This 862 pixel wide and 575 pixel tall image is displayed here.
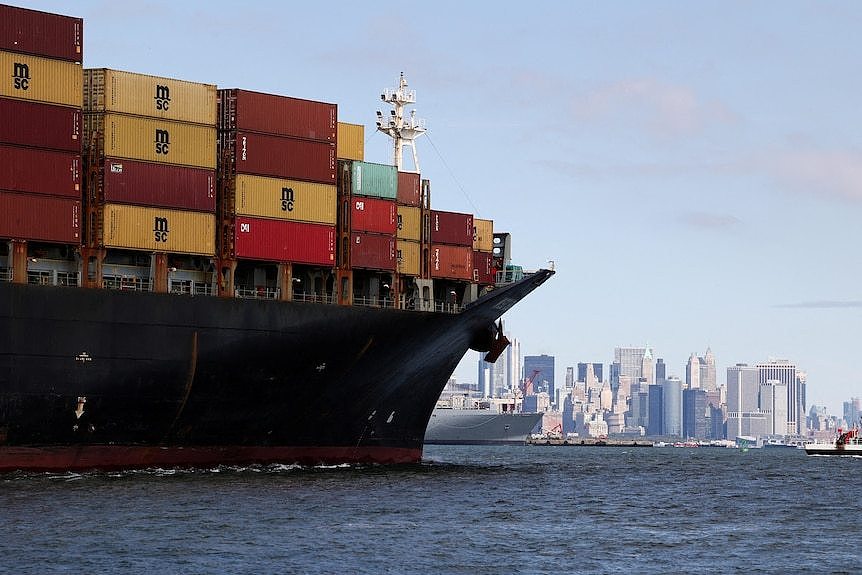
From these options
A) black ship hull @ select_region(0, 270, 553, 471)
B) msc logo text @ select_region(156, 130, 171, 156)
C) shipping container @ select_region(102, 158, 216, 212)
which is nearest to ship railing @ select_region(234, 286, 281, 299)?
black ship hull @ select_region(0, 270, 553, 471)

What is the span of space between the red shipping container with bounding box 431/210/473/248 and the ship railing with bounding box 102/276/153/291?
17.0m

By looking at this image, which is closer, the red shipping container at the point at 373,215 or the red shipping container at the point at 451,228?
the red shipping container at the point at 373,215

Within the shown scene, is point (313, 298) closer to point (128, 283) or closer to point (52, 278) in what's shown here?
point (128, 283)

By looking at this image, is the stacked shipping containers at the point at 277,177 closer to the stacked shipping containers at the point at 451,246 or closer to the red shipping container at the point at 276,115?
the red shipping container at the point at 276,115

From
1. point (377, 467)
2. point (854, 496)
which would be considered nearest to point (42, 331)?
point (377, 467)

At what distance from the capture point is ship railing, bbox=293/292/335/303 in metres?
68.1

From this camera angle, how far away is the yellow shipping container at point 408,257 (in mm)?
73500

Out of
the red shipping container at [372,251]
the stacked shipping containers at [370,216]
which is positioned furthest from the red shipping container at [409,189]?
the red shipping container at [372,251]

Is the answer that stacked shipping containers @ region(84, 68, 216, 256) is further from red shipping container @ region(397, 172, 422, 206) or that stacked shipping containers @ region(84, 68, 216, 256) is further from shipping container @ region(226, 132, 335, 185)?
red shipping container @ region(397, 172, 422, 206)

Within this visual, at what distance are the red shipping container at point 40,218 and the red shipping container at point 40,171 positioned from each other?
364 mm

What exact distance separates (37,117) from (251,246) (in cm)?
1081

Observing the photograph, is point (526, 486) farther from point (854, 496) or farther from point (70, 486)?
point (70, 486)

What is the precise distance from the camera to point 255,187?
65.9 metres

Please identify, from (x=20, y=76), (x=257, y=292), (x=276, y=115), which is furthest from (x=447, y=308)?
(x=20, y=76)
